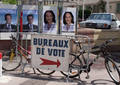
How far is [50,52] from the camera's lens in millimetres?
6312

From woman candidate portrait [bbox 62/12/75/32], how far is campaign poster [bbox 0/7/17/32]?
2.03 m

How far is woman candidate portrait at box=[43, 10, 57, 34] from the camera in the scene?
958 centimetres

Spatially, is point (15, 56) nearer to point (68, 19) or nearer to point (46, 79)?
point (46, 79)

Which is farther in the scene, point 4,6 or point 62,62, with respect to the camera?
point 4,6

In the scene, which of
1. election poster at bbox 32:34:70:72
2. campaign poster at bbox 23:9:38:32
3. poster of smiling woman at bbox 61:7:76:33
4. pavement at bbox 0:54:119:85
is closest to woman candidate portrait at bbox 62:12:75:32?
poster of smiling woman at bbox 61:7:76:33

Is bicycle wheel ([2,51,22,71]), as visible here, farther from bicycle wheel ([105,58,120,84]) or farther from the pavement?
bicycle wheel ([105,58,120,84])

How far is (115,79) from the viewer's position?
624 centimetres

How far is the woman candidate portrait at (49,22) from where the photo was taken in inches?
377

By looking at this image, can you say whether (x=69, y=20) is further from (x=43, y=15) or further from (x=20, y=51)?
(x=20, y=51)

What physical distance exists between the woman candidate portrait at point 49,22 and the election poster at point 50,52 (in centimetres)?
325

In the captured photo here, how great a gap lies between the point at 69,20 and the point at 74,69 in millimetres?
→ 3818

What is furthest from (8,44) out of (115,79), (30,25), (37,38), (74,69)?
(115,79)

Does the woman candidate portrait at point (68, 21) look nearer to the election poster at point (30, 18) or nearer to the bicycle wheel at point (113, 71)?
the election poster at point (30, 18)

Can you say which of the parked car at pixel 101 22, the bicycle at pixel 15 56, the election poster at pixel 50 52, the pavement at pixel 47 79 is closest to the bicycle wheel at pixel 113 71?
the pavement at pixel 47 79
